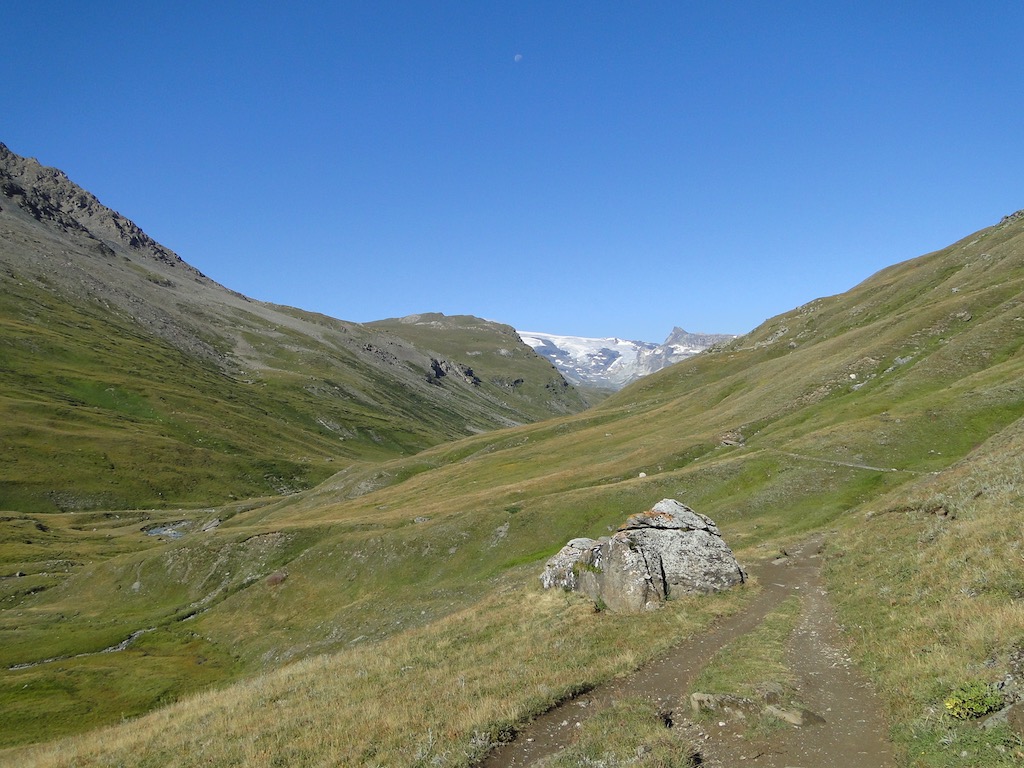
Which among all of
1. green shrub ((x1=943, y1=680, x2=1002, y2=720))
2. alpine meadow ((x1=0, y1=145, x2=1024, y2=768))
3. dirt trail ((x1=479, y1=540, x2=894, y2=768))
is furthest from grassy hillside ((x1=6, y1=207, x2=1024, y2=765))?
dirt trail ((x1=479, y1=540, x2=894, y2=768))

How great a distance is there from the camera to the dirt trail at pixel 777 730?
13.8m

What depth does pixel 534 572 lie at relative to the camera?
48.8 meters

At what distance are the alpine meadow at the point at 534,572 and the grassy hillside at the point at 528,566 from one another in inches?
8.9

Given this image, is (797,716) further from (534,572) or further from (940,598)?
(534,572)

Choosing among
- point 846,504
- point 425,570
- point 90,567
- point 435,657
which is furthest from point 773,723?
point 90,567

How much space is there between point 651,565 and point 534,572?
19.9 m

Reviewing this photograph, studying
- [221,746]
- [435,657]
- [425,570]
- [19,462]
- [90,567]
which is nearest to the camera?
[221,746]

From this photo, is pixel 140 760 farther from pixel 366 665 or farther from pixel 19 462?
pixel 19 462

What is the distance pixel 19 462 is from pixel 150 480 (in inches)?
1206

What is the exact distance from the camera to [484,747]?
15.9 metres

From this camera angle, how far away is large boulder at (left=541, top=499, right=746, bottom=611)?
30016 mm

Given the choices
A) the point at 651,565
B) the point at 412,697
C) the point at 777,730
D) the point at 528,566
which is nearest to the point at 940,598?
the point at 777,730

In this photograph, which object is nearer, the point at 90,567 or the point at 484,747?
the point at 484,747

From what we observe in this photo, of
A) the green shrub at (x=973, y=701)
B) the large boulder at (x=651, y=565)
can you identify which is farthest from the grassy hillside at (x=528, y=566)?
the large boulder at (x=651, y=565)
